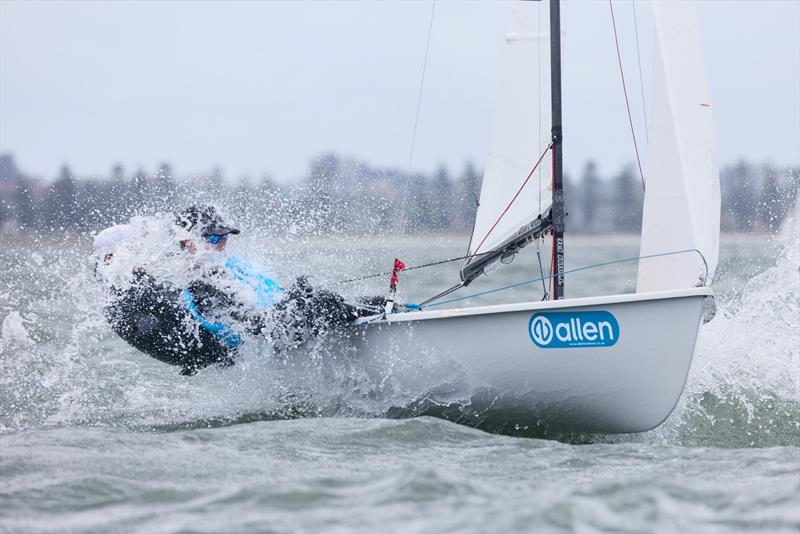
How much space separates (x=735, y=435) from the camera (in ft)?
15.5

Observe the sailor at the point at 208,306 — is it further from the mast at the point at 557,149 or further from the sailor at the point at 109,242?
the mast at the point at 557,149

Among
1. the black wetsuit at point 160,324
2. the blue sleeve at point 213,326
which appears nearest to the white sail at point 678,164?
the blue sleeve at point 213,326

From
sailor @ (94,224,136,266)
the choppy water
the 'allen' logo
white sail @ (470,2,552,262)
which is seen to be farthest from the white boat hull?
sailor @ (94,224,136,266)

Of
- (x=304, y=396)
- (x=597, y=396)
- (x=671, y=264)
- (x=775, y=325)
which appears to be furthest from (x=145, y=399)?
(x=775, y=325)

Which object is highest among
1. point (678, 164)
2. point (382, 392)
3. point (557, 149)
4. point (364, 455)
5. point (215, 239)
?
point (557, 149)

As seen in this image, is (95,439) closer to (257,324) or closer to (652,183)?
(257,324)

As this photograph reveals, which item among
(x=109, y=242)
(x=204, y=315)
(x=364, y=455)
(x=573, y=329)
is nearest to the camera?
(x=364, y=455)

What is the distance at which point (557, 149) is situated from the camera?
5238mm

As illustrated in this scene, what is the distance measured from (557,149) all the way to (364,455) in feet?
6.97

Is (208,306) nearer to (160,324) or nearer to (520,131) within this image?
(160,324)

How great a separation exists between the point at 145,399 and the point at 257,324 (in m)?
1.11

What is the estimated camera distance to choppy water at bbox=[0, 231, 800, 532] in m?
3.15

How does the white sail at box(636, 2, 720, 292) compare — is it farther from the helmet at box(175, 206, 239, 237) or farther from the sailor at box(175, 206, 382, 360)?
the helmet at box(175, 206, 239, 237)

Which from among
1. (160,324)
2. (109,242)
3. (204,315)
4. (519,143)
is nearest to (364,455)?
(204,315)
